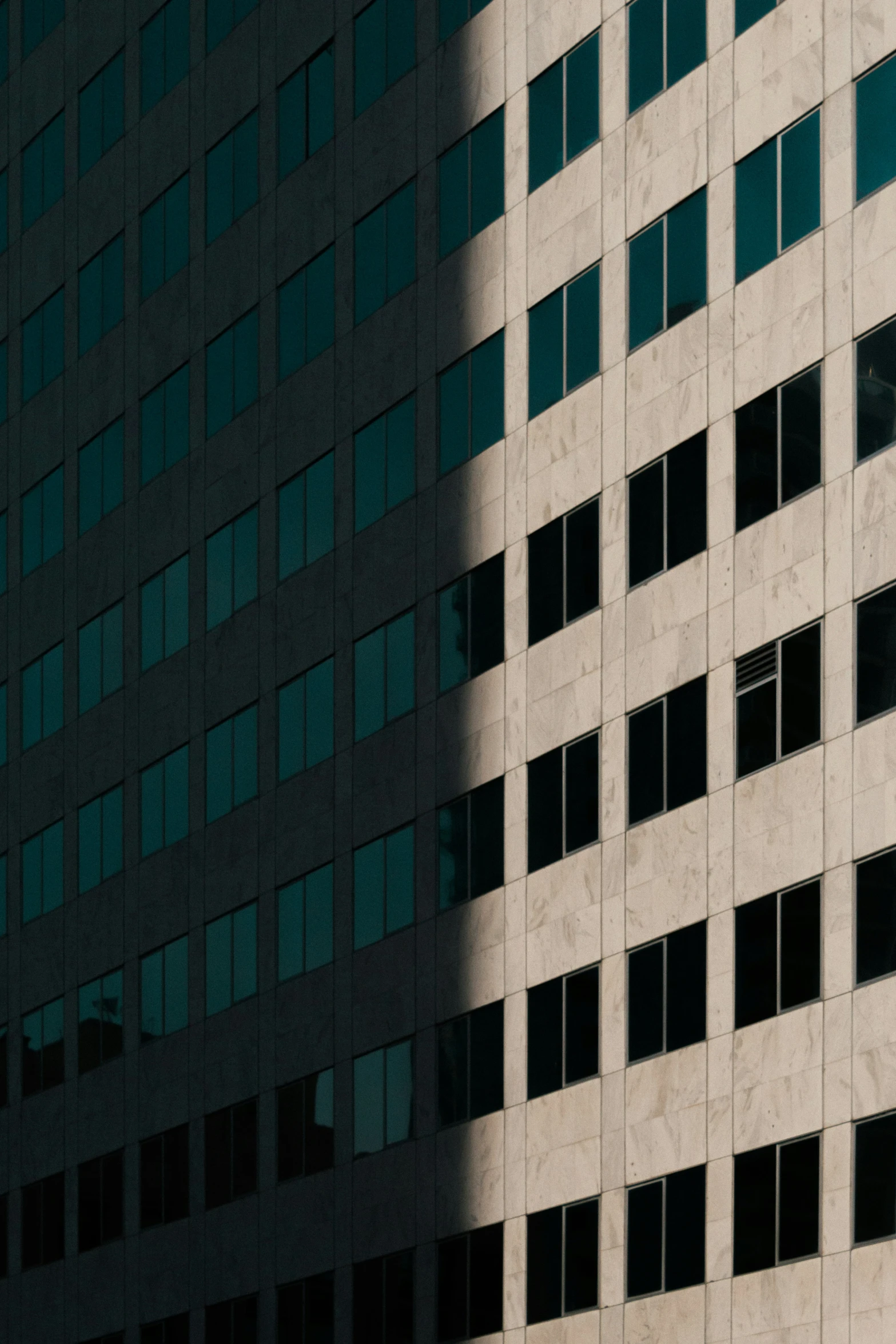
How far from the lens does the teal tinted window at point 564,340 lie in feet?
161

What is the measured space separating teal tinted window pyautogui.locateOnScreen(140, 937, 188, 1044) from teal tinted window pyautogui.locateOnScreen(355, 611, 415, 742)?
29.5 feet

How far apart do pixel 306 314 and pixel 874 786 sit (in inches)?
882

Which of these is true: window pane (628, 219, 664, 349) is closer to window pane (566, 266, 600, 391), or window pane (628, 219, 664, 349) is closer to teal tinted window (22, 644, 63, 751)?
window pane (566, 266, 600, 391)

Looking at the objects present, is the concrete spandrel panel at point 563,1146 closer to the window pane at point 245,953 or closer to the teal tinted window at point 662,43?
→ the window pane at point 245,953

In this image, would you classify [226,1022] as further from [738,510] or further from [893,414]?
[893,414]

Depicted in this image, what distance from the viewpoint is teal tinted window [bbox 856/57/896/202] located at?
41938 millimetres

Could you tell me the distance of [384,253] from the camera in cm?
5556

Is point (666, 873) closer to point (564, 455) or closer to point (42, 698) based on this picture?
point (564, 455)

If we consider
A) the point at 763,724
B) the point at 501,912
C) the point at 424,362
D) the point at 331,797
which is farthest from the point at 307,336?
the point at 763,724

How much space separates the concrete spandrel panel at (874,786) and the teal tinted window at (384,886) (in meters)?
13.8

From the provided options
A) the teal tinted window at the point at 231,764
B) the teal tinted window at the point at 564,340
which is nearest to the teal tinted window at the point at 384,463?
the teal tinted window at the point at 564,340

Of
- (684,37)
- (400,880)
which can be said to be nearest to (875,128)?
(684,37)

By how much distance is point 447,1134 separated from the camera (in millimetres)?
50500

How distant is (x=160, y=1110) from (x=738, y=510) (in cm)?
2378
